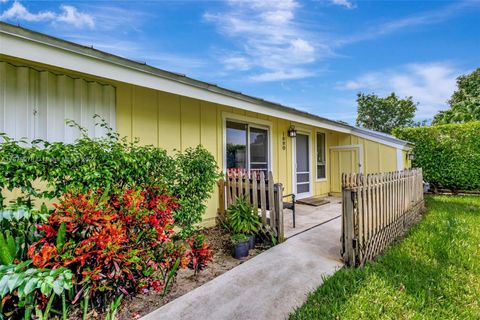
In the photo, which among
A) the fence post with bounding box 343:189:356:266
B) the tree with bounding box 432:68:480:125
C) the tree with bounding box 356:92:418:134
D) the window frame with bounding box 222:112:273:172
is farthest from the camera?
the tree with bounding box 356:92:418:134

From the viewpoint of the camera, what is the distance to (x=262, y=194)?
4191mm

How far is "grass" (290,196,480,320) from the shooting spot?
2264mm

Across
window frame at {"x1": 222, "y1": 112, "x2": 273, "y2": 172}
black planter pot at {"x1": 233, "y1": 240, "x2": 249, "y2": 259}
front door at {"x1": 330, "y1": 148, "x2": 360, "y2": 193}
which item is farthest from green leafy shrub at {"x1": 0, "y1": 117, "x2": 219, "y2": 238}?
front door at {"x1": 330, "y1": 148, "x2": 360, "y2": 193}

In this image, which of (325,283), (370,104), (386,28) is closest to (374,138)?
(386,28)

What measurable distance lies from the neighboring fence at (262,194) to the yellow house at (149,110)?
2.19ft

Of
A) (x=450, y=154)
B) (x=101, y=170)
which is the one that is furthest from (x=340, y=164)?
(x=101, y=170)

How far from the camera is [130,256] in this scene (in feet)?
6.93

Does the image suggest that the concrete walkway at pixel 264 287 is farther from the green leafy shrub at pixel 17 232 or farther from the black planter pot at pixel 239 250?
the green leafy shrub at pixel 17 232

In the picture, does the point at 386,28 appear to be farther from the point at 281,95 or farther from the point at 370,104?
the point at 370,104

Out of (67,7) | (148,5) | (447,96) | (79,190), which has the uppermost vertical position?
(447,96)

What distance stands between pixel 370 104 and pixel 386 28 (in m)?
20.7

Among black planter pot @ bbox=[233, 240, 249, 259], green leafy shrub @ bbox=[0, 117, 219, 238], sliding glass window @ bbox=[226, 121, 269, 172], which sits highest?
sliding glass window @ bbox=[226, 121, 269, 172]

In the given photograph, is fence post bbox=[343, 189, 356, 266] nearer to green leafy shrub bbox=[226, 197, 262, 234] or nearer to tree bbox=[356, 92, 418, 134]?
green leafy shrub bbox=[226, 197, 262, 234]

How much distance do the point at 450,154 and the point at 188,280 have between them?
11859mm
